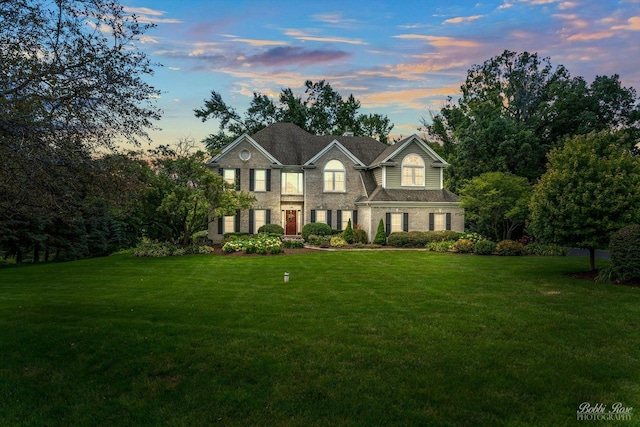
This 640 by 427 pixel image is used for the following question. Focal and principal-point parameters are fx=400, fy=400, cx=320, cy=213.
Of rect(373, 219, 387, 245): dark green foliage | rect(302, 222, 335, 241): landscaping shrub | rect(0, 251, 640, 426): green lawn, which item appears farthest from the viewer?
rect(302, 222, 335, 241): landscaping shrub

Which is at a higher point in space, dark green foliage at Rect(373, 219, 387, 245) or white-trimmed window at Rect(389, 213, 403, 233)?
white-trimmed window at Rect(389, 213, 403, 233)

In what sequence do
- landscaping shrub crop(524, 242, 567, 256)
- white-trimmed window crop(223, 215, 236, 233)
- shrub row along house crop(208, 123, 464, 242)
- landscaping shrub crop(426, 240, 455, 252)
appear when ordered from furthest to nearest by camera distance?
shrub row along house crop(208, 123, 464, 242) < white-trimmed window crop(223, 215, 236, 233) < landscaping shrub crop(426, 240, 455, 252) < landscaping shrub crop(524, 242, 567, 256)

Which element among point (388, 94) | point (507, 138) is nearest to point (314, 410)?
point (388, 94)

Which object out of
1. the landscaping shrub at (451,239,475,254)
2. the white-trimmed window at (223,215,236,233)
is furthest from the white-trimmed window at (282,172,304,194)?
the landscaping shrub at (451,239,475,254)

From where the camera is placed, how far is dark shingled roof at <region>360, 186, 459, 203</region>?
98.3 feet

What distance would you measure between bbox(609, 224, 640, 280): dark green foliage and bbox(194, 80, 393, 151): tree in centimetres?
3639

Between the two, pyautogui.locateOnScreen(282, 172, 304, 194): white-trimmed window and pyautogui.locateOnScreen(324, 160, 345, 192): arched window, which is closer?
pyautogui.locateOnScreen(282, 172, 304, 194): white-trimmed window

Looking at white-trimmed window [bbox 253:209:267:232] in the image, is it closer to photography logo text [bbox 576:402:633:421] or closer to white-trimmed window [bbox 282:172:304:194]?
white-trimmed window [bbox 282:172:304:194]

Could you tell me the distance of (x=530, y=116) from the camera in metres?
38.4

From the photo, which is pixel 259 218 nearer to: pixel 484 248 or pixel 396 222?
pixel 396 222

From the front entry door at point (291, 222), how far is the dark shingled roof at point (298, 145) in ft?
13.1

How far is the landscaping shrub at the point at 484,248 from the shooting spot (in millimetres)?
23438

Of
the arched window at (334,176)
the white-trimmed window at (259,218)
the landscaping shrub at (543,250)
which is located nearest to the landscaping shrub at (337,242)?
the arched window at (334,176)

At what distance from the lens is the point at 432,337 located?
742 centimetres
